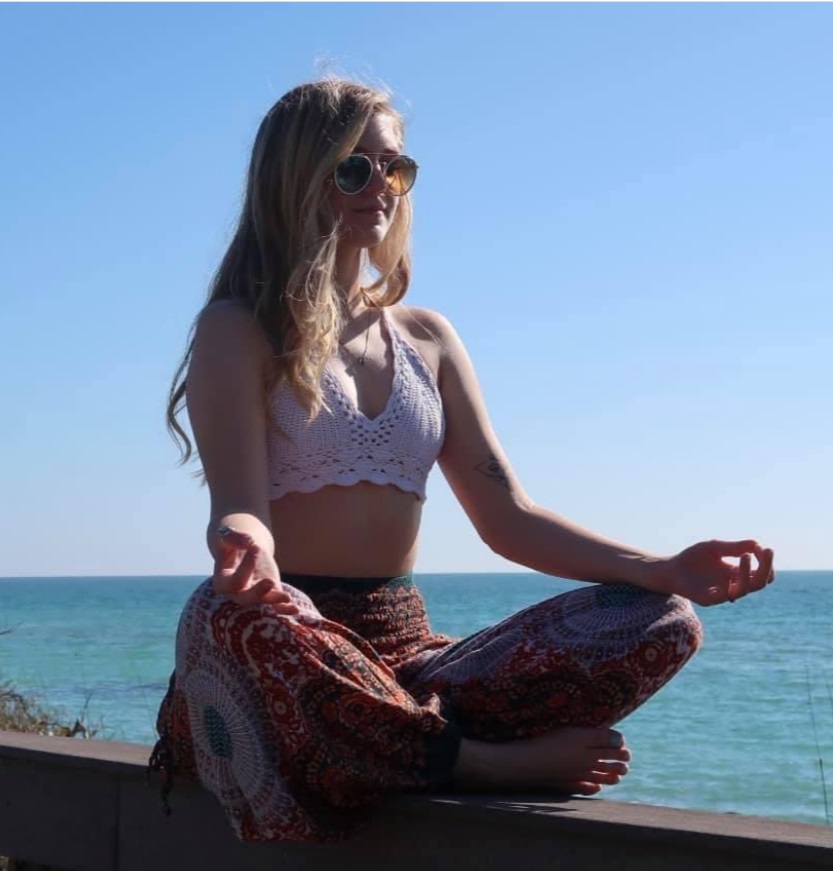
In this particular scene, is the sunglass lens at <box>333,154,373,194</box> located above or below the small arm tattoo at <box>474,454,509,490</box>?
above

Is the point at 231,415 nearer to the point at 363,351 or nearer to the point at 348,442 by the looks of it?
the point at 348,442

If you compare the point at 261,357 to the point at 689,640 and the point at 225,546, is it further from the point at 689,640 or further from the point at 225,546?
the point at 689,640

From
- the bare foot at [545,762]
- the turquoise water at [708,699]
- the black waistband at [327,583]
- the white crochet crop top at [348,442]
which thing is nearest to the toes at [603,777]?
the bare foot at [545,762]

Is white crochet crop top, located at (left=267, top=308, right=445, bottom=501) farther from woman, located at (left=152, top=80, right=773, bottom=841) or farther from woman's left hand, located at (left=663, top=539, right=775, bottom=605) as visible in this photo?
woman's left hand, located at (left=663, top=539, right=775, bottom=605)

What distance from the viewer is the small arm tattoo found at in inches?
133

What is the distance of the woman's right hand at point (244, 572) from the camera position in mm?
2545

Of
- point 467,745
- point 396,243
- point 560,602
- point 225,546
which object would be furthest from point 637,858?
point 396,243

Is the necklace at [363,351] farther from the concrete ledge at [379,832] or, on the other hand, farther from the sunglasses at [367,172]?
the concrete ledge at [379,832]

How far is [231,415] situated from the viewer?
3.01 metres

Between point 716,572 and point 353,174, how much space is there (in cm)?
114

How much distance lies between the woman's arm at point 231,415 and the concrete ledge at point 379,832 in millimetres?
579

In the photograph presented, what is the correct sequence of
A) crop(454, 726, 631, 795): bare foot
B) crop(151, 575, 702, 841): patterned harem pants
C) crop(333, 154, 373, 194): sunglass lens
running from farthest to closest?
1. crop(333, 154, 373, 194): sunglass lens
2. crop(454, 726, 631, 795): bare foot
3. crop(151, 575, 702, 841): patterned harem pants

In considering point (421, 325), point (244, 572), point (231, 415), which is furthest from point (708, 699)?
point (244, 572)

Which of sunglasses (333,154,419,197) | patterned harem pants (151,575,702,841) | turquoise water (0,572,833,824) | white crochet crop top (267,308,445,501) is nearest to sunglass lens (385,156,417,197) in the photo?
sunglasses (333,154,419,197)
